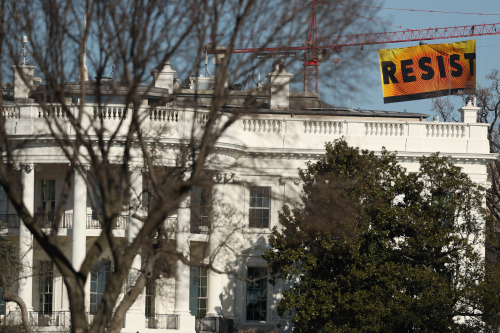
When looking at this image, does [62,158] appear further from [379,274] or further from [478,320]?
[478,320]

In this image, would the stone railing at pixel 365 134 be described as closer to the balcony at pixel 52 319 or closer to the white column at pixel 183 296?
the white column at pixel 183 296

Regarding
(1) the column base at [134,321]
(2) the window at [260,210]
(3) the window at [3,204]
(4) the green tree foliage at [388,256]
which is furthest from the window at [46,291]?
(4) the green tree foliage at [388,256]

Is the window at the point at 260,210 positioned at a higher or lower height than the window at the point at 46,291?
higher

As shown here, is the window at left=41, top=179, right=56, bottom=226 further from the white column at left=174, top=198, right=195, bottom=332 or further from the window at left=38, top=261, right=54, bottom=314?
the white column at left=174, top=198, right=195, bottom=332

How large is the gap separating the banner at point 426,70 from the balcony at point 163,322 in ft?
64.9

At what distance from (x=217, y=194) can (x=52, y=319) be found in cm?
785

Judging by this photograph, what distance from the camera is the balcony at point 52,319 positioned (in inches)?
1869

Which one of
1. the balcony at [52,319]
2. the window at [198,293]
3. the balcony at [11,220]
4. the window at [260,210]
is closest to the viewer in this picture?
the balcony at [52,319]

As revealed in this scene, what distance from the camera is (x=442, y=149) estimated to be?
172 feet

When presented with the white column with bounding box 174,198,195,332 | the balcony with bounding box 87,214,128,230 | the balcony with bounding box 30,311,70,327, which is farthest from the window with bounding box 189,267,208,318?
the balcony with bounding box 30,311,70,327

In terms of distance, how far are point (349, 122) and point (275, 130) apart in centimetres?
312

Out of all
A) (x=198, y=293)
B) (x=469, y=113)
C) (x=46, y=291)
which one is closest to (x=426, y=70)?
(x=469, y=113)

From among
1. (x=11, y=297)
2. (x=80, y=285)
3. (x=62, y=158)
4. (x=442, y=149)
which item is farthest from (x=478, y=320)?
(x=80, y=285)

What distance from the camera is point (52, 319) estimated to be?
158 ft
